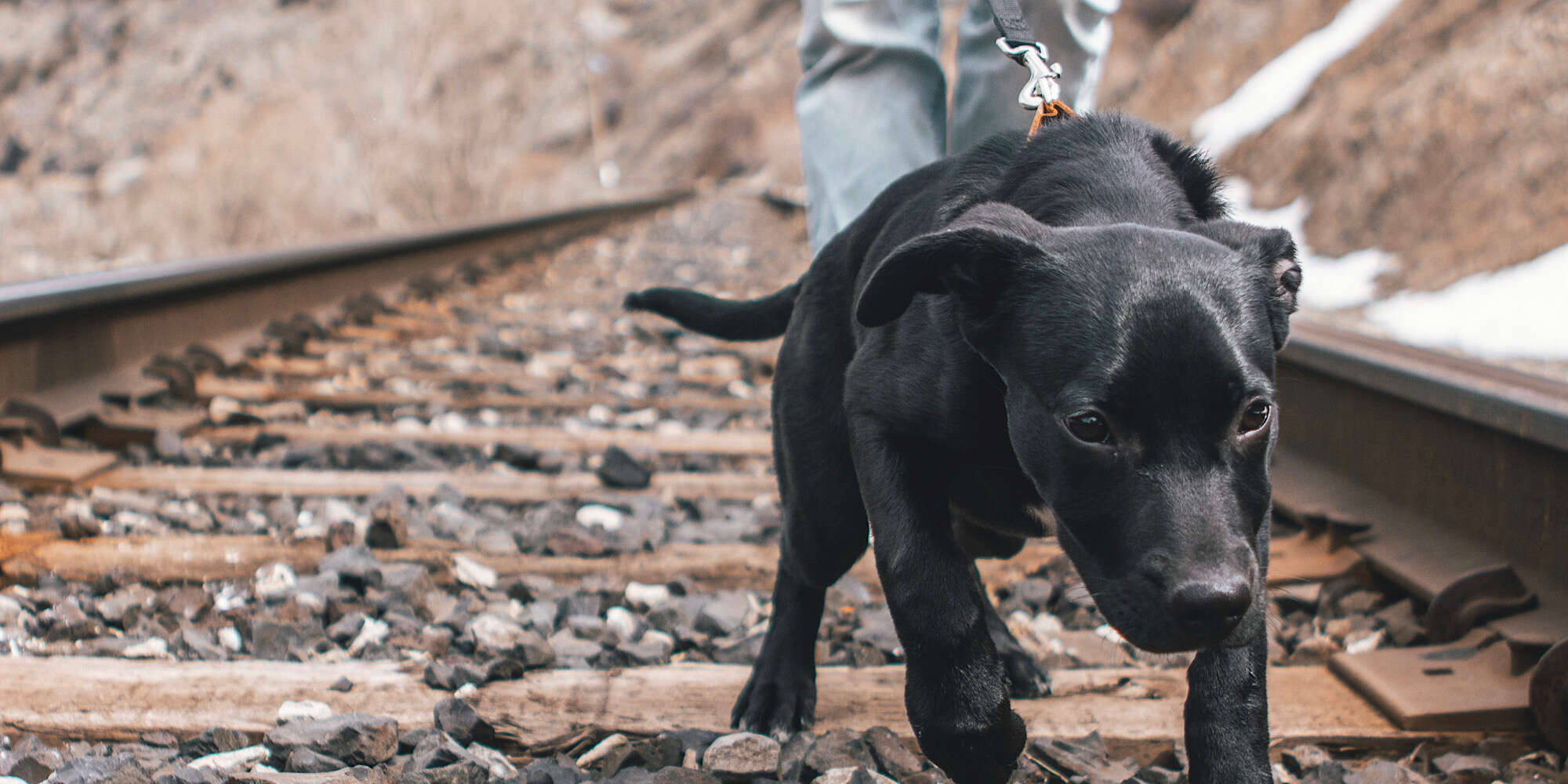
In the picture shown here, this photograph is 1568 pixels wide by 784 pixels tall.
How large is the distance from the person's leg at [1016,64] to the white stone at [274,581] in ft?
5.07

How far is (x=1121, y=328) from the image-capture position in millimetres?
1422

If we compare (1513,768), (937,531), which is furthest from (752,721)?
(1513,768)

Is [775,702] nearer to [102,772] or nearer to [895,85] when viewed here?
[102,772]

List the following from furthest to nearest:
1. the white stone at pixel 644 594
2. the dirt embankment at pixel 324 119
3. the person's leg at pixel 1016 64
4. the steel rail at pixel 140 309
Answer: the dirt embankment at pixel 324 119, the steel rail at pixel 140 309, the person's leg at pixel 1016 64, the white stone at pixel 644 594

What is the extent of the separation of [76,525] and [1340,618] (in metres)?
2.44

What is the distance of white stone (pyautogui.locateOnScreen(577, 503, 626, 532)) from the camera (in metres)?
2.88

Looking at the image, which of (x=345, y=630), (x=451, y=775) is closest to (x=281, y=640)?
(x=345, y=630)

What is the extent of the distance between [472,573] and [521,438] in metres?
1.20

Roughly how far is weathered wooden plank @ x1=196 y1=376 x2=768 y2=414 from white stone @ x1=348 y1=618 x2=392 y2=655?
1.90 m

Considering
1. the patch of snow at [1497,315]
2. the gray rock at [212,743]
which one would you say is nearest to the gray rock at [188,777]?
the gray rock at [212,743]

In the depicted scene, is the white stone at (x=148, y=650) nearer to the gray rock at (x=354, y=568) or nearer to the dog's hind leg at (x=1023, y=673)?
the gray rock at (x=354, y=568)

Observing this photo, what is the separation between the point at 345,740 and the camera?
1734 millimetres

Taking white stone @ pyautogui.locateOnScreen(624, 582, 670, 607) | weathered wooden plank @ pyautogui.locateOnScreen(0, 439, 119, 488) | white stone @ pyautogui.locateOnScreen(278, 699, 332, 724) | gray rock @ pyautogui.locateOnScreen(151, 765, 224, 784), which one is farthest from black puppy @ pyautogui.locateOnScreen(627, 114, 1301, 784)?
→ weathered wooden plank @ pyautogui.locateOnScreen(0, 439, 119, 488)

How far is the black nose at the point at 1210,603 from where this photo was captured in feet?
4.25
